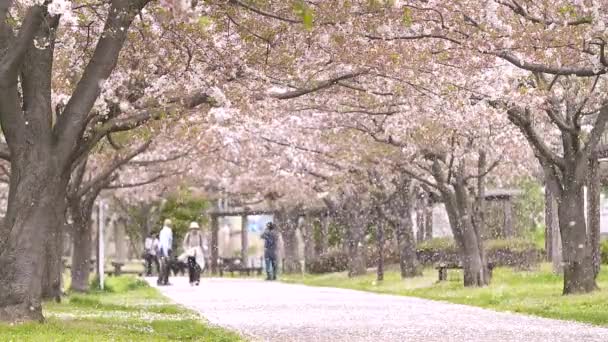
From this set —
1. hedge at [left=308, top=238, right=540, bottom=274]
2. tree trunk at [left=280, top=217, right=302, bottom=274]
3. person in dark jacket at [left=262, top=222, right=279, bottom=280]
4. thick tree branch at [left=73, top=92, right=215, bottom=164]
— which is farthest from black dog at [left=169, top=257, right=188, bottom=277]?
thick tree branch at [left=73, top=92, right=215, bottom=164]

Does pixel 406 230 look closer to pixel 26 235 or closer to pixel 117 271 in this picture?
pixel 117 271

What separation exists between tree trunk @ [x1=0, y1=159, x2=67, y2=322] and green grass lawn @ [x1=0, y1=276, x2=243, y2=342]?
437 millimetres

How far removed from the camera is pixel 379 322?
15.9 meters

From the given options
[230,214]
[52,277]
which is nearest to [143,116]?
[52,277]

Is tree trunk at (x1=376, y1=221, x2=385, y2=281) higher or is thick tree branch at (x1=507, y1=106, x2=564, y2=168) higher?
thick tree branch at (x1=507, y1=106, x2=564, y2=168)

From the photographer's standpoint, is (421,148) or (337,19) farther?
(421,148)

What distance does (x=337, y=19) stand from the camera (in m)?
13.0

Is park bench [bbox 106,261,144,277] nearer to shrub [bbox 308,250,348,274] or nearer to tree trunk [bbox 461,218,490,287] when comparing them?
shrub [bbox 308,250,348,274]

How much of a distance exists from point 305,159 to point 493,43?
69.1ft

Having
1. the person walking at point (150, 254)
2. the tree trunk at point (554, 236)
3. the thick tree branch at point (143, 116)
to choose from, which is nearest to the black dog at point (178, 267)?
the person walking at point (150, 254)

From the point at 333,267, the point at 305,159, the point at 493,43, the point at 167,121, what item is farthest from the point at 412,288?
the point at 333,267

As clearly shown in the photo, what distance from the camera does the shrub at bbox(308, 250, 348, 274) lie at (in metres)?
46.7

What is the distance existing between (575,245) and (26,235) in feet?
35.4

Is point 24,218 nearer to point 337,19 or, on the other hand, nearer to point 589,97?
point 337,19
